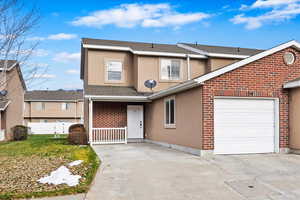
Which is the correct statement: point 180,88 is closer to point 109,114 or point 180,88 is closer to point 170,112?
point 170,112

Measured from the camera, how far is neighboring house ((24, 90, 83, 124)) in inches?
1481

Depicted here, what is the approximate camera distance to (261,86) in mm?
10711

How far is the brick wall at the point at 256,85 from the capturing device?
32.8ft

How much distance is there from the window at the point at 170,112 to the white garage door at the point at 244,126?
3024 mm

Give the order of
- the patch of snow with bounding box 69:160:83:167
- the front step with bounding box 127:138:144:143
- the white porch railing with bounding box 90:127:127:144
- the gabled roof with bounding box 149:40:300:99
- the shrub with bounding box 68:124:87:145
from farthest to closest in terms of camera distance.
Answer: the front step with bounding box 127:138:144:143 → the white porch railing with bounding box 90:127:127:144 → the shrub with bounding box 68:124:87:145 → the gabled roof with bounding box 149:40:300:99 → the patch of snow with bounding box 69:160:83:167

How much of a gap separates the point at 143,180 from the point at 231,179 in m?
2.23

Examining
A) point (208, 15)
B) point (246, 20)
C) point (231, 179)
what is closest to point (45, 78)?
point (231, 179)

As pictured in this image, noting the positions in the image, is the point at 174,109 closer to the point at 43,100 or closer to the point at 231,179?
the point at 231,179

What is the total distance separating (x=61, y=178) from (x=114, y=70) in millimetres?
11151

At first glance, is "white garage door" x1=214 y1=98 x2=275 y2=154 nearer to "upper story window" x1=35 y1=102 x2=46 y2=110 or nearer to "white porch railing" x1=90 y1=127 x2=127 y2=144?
"white porch railing" x1=90 y1=127 x2=127 y2=144

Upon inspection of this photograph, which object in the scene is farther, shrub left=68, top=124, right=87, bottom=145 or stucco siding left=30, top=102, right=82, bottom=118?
stucco siding left=30, top=102, right=82, bottom=118

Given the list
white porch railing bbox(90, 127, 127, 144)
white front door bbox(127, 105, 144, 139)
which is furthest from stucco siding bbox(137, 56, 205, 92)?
white porch railing bbox(90, 127, 127, 144)

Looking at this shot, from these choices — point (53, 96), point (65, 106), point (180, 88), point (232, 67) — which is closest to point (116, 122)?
point (180, 88)

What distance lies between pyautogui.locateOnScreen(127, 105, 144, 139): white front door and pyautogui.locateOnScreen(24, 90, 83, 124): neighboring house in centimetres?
2164
